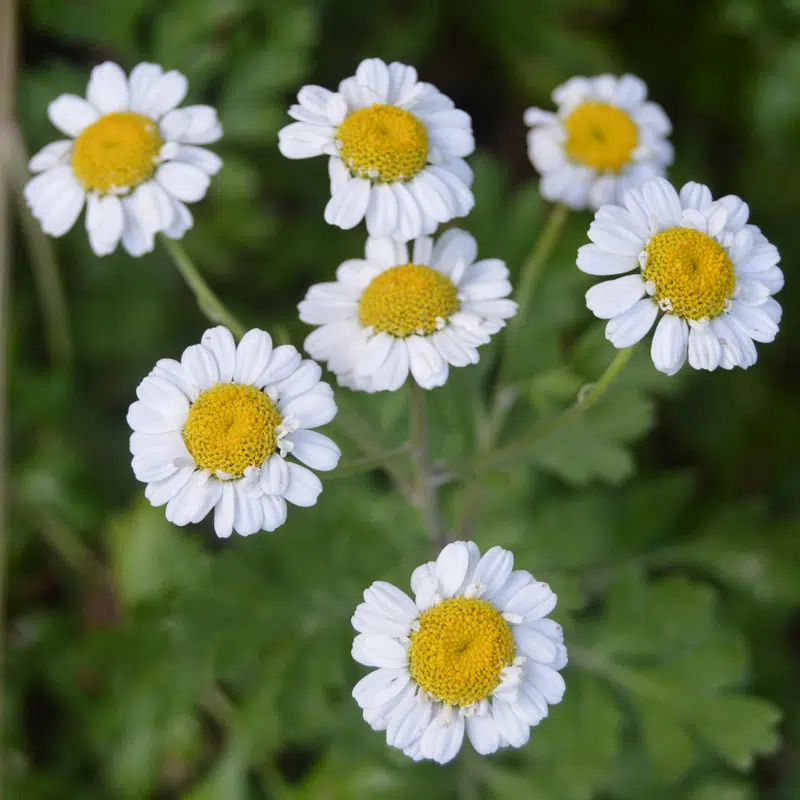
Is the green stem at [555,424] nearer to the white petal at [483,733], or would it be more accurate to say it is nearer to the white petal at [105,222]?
the white petal at [483,733]

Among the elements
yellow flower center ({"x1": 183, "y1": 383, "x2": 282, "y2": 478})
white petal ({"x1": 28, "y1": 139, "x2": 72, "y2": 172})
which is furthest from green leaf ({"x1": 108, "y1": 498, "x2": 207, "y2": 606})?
yellow flower center ({"x1": 183, "y1": 383, "x2": 282, "y2": 478})

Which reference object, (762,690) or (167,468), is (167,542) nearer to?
(167,468)

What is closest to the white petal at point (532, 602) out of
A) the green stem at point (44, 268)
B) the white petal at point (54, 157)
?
the white petal at point (54, 157)

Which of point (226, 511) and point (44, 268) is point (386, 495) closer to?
point (226, 511)

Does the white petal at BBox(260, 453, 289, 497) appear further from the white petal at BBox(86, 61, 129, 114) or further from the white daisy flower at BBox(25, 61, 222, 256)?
the white petal at BBox(86, 61, 129, 114)

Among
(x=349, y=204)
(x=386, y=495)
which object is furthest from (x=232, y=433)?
(x=386, y=495)

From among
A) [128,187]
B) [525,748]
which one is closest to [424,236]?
[128,187]
